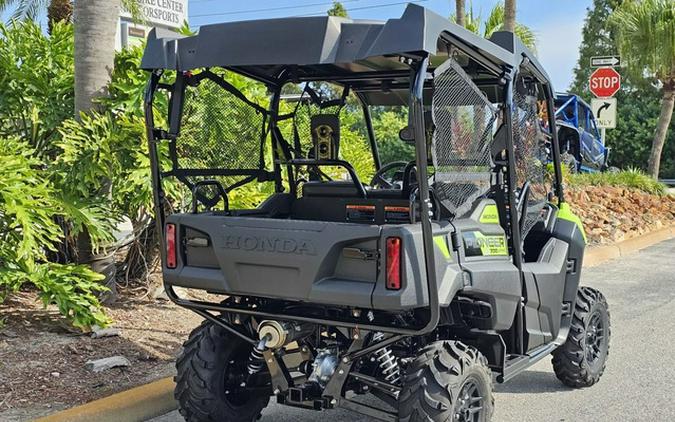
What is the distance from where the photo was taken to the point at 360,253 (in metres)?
3.44

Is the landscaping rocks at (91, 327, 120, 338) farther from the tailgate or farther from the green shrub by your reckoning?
the tailgate

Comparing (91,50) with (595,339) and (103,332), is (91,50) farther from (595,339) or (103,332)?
(595,339)

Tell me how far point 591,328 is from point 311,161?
2405 millimetres

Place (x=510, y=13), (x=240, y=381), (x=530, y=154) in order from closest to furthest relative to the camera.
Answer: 1. (x=240, y=381)
2. (x=530, y=154)
3. (x=510, y=13)

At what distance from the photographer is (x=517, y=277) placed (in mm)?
4094

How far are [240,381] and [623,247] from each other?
932cm

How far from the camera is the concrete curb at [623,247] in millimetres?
11000

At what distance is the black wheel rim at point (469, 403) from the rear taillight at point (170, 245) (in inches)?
64.9

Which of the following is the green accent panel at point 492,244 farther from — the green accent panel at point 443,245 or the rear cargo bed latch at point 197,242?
the rear cargo bed latch at point 197,242

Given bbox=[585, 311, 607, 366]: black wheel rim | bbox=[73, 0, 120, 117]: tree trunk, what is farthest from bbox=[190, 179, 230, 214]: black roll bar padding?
bbox=[585, 311, 607, 366]: black wheel rim

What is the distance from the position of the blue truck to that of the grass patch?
1.27 ft

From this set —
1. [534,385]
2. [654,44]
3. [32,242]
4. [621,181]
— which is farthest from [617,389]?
[654,44]

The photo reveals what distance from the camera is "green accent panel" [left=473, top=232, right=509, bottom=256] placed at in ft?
12.8

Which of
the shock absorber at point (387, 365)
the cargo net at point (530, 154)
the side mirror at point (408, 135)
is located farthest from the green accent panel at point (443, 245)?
the cargo net at point (530, 154)
